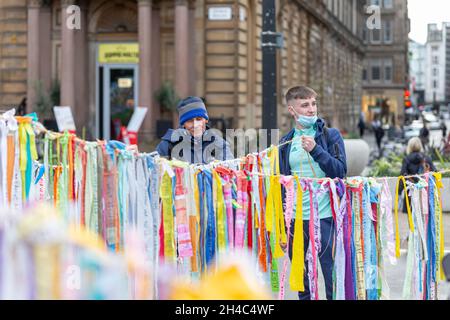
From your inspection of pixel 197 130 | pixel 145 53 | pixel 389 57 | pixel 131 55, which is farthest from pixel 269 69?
pixel 389 57

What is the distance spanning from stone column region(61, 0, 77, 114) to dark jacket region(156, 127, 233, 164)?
17.4 metres

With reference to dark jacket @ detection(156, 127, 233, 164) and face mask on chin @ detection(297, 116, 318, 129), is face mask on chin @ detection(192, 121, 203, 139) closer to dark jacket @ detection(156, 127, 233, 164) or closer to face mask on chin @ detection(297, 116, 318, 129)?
dark jacket @ detection(156, 127, 233, 164)

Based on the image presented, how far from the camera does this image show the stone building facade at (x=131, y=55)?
23125 millimetres

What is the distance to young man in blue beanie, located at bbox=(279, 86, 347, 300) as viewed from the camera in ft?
18.1

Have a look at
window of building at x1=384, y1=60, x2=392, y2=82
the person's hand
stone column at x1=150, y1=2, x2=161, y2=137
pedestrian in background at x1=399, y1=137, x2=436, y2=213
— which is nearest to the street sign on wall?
stone column at x1=150, y1=2, x2=161, y2=137

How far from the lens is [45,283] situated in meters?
2.05

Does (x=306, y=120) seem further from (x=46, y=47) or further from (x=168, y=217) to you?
(x=46, y=47)

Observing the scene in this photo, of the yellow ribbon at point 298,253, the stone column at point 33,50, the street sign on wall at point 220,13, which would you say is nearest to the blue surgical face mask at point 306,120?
the yellow ribbon at point 298,253

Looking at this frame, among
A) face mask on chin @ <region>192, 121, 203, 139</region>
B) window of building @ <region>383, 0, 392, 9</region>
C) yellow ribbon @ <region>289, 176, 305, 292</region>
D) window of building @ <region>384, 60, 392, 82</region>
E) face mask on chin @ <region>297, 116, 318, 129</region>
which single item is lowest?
yellow ribbon @ <region>289, 176, 305, 292</region>

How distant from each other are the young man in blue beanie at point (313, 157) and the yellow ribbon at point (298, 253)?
0.06 meters

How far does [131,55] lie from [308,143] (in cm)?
1911

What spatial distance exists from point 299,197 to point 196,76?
18564 millimetres

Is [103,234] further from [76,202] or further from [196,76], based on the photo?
[196,76]
